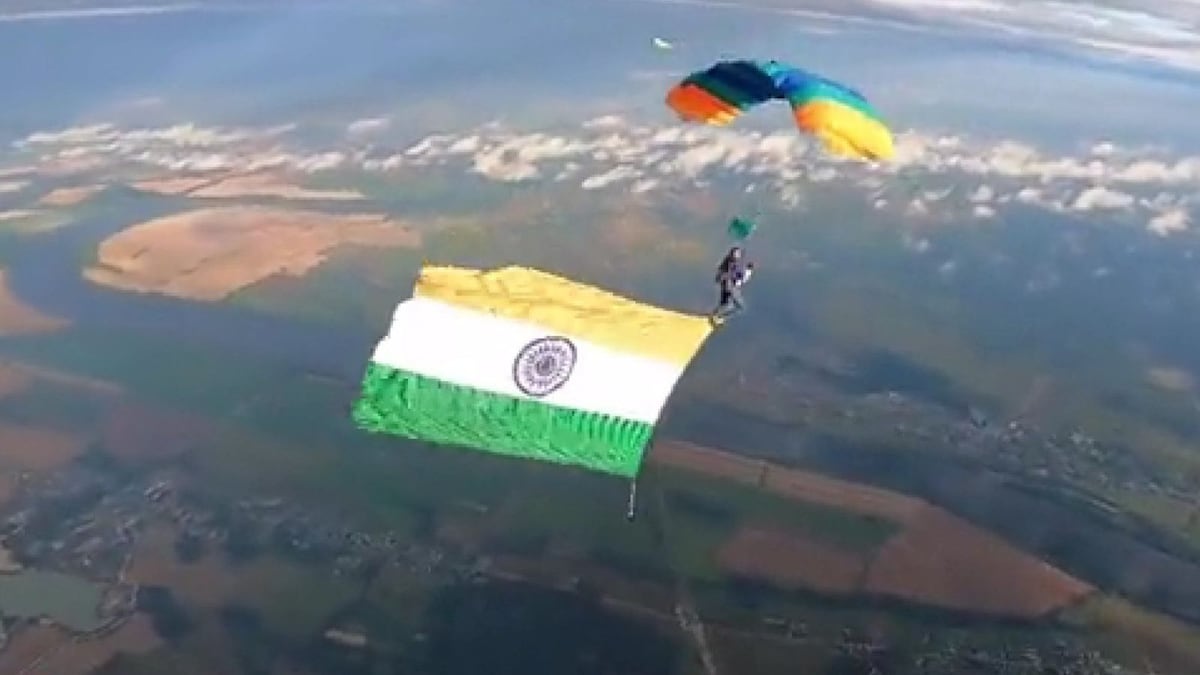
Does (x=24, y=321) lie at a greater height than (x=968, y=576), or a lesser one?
greater

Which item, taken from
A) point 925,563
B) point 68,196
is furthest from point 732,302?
point 68,196

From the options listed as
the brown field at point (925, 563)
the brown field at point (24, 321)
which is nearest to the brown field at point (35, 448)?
the brown field at point (24, 321)

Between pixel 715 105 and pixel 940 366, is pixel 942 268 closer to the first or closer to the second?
pixel 940 366

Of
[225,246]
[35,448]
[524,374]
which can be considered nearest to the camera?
[524,374]

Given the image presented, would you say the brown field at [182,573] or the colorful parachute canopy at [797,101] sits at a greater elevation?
the colorful parachute canopy at [797,101]

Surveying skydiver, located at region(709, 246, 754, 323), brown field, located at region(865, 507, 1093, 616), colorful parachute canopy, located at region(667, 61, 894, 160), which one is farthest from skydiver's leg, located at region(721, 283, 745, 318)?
brown field, located at region(865, 507, 1093, 616)

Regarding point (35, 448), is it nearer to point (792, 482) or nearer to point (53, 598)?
point (53, 598)

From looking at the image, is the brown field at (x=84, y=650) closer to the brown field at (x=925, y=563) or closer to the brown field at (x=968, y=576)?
the brown field at (x=925, y=563)
